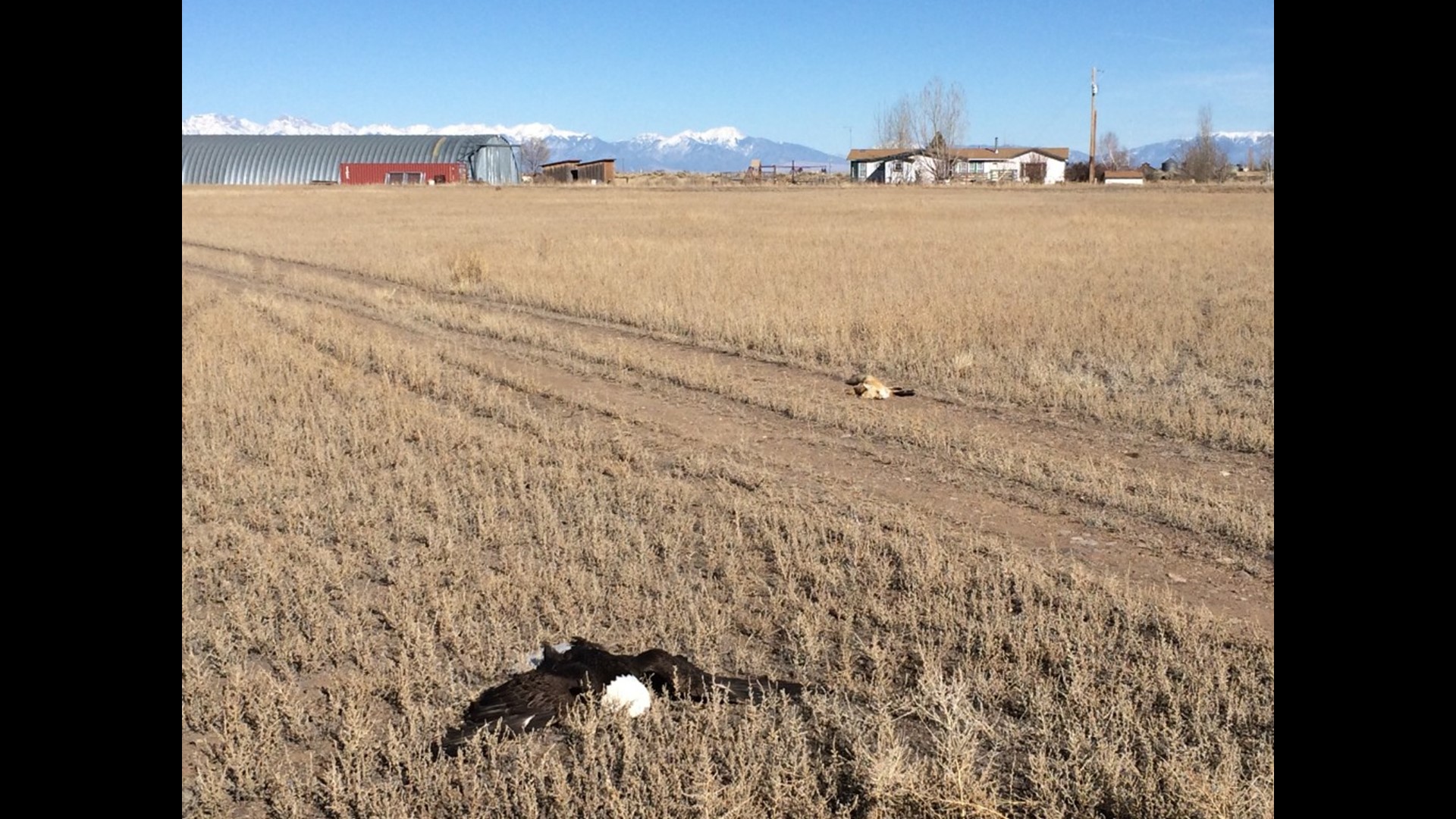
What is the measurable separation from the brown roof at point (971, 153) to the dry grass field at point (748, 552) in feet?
337

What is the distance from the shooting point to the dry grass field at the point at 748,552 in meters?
4.07

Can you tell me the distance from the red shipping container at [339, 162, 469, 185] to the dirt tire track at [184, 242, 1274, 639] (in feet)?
284

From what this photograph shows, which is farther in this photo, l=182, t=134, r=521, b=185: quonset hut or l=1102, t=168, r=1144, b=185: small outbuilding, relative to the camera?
l=1102, t=168, r=1144, b=185: small outbuilding

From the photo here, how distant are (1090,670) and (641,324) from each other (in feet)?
38.7

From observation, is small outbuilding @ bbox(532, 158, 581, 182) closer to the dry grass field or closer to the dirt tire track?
the dry grass field

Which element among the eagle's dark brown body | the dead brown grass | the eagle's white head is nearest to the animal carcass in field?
the dead brown grass

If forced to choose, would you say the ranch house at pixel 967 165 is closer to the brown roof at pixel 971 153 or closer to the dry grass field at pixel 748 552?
the brown roof at pixel 971 153

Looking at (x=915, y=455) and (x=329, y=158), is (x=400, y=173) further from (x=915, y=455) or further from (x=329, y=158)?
(x=915, y=455)

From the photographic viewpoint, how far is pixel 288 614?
5.65 m

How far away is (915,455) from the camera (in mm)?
8703

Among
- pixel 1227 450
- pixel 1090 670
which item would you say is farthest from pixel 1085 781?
pixel 1227 450

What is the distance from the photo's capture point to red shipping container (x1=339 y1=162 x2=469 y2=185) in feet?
316

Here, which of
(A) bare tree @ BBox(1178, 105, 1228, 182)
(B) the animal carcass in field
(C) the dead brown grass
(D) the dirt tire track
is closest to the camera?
(D) the dirt tire track
